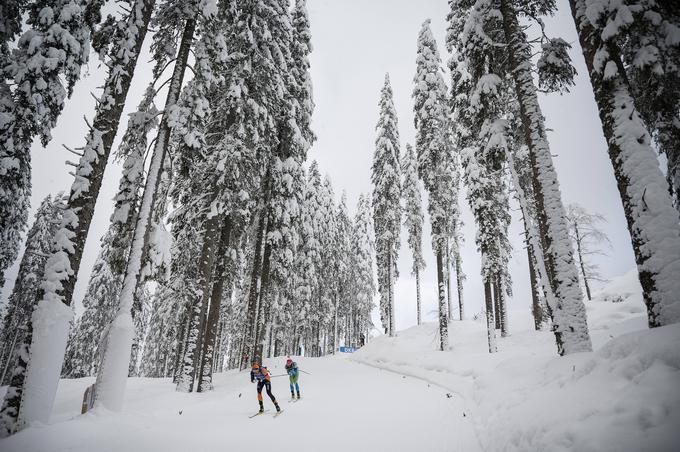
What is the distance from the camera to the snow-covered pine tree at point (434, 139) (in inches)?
797

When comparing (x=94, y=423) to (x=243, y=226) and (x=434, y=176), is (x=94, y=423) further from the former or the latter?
(x=434, y=176)

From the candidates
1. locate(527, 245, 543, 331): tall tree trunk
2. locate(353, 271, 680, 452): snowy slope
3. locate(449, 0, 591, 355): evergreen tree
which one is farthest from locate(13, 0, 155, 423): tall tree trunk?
locate(527, 245, 543, 331): tall tree trunk

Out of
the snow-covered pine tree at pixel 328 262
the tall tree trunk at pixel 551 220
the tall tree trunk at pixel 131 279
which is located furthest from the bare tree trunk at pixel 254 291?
the snow-covered pine tree at pixel 328 262

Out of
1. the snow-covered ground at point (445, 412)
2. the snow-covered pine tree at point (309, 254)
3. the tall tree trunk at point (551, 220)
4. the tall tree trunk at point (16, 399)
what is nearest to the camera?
the snow-covered ground at point (445, 412)

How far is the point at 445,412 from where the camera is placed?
8.37 meters

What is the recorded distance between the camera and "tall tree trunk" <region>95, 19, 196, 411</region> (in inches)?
279

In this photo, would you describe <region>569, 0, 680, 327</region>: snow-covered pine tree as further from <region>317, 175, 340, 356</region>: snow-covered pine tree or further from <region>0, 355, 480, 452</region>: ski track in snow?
<region>317, 175, 340, 356</region>: snow-covered pine tree

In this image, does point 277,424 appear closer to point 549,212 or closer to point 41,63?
point 549,212

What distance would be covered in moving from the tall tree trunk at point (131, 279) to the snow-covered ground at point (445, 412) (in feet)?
2.22

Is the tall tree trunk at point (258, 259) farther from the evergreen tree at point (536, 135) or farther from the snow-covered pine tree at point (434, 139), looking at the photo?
the evergreen tree at point (536, 135)

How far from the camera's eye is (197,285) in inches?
547

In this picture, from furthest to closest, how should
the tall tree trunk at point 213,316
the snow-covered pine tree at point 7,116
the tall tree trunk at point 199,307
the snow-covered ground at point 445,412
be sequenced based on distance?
the tall tree trunk at point 213,316
the tall tree trunk at point 199,307
the snow-covered pine tree at point 7,116
the snow-covered ground at point 445,412

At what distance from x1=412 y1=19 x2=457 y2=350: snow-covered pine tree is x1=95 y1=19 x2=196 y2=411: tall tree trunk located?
50.7 ft

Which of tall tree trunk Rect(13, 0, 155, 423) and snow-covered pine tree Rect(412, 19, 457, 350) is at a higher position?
snow-covered pine tree Rect(412, 19, 457, 350)
